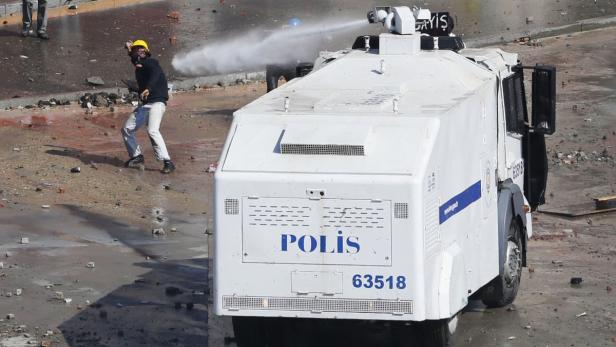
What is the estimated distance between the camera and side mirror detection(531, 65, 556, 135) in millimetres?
12523

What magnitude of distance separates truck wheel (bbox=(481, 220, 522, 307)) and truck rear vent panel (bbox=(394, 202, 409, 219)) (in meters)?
2.60

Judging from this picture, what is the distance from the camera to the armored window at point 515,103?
40.8 feet

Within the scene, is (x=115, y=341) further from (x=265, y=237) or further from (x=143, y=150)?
(x=143, y=150)

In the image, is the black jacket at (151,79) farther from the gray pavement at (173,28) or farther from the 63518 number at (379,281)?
the 63518 number at (379,281)

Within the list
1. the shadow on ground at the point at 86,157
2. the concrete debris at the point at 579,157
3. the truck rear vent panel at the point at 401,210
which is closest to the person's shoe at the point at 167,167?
the shadow on ground at the point at 86,157

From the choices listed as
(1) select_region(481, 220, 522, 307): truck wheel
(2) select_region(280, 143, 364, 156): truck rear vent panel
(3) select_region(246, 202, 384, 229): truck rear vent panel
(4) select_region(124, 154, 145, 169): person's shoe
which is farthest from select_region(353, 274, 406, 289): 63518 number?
(4) select_region(124, 154, 145, 169): person's shoe

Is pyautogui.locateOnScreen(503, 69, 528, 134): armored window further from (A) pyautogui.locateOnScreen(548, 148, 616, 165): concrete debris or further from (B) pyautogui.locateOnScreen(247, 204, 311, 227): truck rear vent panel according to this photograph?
(A) pyautogui.locateOnScreen(548, 148, 616, 165): concrete debris

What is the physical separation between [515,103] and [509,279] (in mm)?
1624

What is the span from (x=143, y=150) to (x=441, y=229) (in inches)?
382

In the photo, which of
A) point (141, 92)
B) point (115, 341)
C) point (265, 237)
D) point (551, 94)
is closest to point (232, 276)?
point (265, 237)

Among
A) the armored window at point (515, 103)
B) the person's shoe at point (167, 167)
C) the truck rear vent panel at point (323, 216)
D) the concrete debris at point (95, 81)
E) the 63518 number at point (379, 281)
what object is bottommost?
the person's shoe at point (167, 167)

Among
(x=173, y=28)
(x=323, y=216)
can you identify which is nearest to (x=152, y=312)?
(x=323, y=216)

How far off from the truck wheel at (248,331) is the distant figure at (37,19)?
50.4 feet

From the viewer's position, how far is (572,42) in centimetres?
2697
